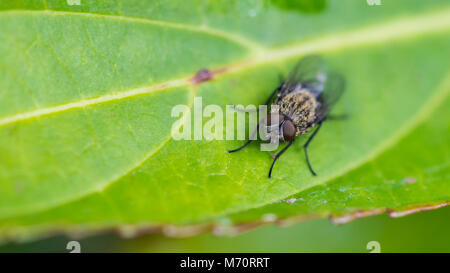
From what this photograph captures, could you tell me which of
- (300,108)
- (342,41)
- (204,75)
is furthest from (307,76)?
(204,75)

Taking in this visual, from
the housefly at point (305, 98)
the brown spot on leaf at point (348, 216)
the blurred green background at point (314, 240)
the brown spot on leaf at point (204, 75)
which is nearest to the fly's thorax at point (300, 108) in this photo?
the housefly at point (305, 98)

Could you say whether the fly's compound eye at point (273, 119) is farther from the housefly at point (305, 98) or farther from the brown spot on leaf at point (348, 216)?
the brown spot on leaf at point (348, 216)

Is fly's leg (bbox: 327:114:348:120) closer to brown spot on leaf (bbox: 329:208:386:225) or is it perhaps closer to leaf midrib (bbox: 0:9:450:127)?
leaf midrib (bbox: 0:9:450:127)

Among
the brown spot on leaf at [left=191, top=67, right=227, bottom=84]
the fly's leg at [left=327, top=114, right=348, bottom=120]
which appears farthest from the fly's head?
the brown spot on leaf at [left=191, top=67, right=227, bottom=84]

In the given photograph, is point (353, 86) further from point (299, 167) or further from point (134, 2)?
point (134, 2)

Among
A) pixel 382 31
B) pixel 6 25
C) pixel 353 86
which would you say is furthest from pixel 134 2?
pixel 382 31

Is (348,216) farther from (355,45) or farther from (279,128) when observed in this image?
(355,45)
